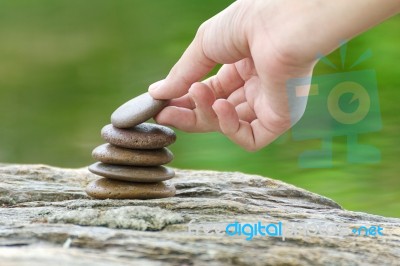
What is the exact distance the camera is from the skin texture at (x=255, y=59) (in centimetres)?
97

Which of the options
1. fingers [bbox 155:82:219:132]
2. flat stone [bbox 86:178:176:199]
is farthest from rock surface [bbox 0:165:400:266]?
fingers [bbox 155:82:219:132]

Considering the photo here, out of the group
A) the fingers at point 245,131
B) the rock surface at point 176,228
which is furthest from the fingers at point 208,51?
the rock surface at point 176,228

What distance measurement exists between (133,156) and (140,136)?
4cm

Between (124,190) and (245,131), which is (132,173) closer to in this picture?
(124,190)

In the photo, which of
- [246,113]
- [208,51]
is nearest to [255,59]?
[208,51]

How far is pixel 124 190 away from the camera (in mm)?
1233

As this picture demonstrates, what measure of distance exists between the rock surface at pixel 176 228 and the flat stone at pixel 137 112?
162 millimetres

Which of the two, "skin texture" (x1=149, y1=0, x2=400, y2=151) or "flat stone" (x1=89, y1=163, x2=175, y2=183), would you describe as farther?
"flat stone" (x1=89, y1=163, x2=175, y2=183)

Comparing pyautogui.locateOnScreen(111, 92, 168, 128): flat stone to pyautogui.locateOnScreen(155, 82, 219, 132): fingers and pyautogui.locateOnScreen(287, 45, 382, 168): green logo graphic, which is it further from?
pyautogui.locateOnScreen(287, 45, 382, 168): green logo graphic

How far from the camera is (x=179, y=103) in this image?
1330 mm

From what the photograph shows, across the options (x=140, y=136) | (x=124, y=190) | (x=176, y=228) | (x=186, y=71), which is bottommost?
(x=176, y=228)

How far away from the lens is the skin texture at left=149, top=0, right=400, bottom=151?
0.97 meters

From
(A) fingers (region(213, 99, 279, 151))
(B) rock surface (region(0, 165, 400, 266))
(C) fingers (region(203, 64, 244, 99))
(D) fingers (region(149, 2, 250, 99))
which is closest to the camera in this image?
(B) rock surface (region(0, 165, 400, 266))

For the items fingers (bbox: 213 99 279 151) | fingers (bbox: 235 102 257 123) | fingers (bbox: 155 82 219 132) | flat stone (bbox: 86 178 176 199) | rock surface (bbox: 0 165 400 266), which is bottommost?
rock surface (bbox: 0 165 400 266)
